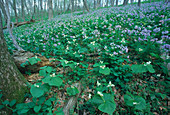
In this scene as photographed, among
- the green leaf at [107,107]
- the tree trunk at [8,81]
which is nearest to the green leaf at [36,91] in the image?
the tree trunk at [8,81]

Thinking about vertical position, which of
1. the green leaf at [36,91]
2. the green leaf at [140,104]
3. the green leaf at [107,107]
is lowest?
the green leaf at [140,104]

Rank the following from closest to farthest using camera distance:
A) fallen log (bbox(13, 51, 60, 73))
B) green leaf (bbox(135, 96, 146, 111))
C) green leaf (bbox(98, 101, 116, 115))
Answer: green leaf (bbox(98, 101, 116, 115)) < green leaf (bbox(135, 96, 146, 111)) < fallen log (bbox(13, 51, 60, 73))

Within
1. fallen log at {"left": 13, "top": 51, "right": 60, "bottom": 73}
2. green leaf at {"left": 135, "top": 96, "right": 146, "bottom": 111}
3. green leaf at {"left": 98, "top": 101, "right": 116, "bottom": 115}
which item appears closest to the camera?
green leaf at {"left": 98, "top": 101, "right": 116, "bottom": 115}

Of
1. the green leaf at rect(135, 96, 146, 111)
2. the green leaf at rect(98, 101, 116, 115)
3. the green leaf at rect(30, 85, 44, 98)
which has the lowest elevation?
the green leaf at rect(135, 96, 146, 111)

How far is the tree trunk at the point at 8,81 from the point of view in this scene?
1501 millimetres

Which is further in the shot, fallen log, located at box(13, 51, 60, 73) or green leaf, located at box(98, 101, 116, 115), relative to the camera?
fallen log, located at box(13, 51, 60, 73)

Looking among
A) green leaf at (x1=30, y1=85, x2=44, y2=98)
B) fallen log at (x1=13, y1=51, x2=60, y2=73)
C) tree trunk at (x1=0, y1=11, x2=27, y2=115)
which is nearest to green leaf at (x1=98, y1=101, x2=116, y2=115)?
green leaf at (x1=30, y1=85, x2=44, y2=98)

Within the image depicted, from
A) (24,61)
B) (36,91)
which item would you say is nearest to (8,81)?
(36,91)

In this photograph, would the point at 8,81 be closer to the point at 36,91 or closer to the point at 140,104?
the point at 36,91

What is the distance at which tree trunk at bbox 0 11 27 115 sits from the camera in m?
1.50

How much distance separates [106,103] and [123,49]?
2.03 metres

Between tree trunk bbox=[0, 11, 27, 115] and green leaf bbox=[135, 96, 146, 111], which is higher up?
tree trunk bbox=[0, 11, 27, 115]

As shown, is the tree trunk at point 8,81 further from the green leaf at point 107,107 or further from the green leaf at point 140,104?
the green leaf at point 140,104

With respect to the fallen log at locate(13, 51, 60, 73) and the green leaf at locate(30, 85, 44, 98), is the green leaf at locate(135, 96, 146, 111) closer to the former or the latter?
the green leaf at locate(30, 85, 44, 98)
